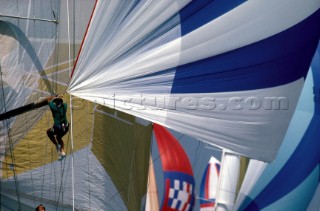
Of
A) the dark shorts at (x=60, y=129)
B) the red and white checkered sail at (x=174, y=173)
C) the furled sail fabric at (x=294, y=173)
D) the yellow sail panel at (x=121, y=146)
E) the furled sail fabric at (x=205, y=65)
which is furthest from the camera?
the furled sail fabric at (x=294, y=173)

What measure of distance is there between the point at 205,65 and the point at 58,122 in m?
1.09

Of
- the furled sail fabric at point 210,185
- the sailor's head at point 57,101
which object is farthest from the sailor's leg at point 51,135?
the furled sail fabric at point 210,185

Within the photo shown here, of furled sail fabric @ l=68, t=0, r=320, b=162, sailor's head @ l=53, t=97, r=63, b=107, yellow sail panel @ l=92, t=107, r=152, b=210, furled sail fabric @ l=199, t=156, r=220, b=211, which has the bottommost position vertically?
furled sail fabric @ l=199, t=156, r=220, b=211

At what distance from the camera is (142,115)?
465 cm

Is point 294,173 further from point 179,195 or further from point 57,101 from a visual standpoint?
point 57,101

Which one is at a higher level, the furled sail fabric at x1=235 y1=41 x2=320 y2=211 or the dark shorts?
the dark shorts

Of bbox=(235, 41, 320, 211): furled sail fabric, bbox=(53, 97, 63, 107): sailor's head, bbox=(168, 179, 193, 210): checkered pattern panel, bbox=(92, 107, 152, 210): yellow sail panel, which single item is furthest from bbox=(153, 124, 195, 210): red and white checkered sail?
bbox=(53, 97, 63, 107): sailor's head

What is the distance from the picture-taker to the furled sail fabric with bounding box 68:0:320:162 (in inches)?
181

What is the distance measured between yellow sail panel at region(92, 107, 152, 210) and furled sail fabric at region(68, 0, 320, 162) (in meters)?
0.58

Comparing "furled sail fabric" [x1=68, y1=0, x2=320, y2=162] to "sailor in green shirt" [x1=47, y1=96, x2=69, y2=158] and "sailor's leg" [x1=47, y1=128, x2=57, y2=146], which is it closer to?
"sailor in green shirt" [x1=47, y1=96, x2=69, y2=158]

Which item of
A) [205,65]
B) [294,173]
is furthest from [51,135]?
[294,173]

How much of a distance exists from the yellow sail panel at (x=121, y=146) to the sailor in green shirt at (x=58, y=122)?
0.40m

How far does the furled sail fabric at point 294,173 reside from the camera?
657 cm

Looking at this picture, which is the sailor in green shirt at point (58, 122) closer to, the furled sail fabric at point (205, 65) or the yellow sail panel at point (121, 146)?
the furled sail fabric at point (205, 65)
